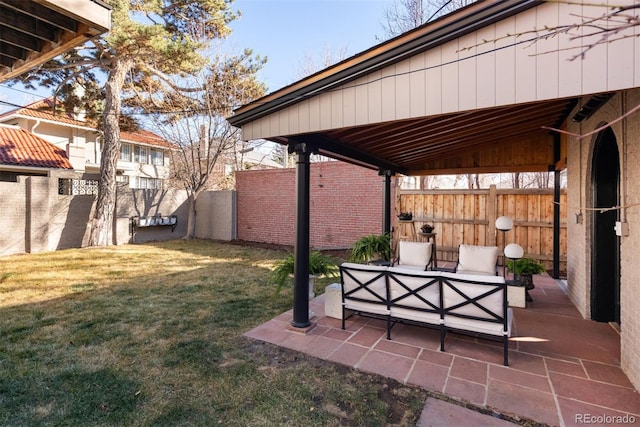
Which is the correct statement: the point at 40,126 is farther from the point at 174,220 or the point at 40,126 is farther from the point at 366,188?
the point at 366,188

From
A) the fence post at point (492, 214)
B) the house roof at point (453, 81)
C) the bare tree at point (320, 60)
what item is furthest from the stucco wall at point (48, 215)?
the fence post at point (492, 214)

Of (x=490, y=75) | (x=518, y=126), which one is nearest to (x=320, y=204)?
(x=518, y=126)

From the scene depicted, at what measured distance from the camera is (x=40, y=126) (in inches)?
586

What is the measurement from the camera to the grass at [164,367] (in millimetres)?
2408

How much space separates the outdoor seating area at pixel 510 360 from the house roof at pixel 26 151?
1228cm

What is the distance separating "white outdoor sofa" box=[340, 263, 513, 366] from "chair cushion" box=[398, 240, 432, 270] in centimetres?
183

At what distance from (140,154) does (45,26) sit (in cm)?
1692

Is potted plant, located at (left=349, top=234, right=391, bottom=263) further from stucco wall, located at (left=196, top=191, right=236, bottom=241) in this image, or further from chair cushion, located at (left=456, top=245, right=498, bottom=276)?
stucco wall, located at (left=196, top=191, right=236, bottom=241)

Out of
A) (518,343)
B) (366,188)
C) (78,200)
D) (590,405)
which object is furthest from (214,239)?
(590,405)

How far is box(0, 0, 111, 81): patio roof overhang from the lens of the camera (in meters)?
2.72

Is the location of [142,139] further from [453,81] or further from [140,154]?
[453,81]

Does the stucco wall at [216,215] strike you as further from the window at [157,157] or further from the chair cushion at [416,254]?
the window at [157,157]

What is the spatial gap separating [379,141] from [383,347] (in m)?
A: 2.81

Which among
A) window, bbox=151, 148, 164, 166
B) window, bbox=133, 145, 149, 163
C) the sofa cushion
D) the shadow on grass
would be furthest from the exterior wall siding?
window, bbox=151, 148, 164, 166
